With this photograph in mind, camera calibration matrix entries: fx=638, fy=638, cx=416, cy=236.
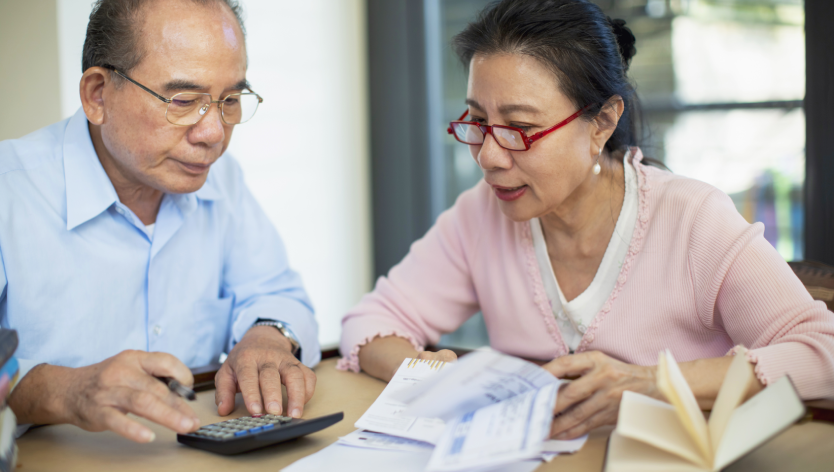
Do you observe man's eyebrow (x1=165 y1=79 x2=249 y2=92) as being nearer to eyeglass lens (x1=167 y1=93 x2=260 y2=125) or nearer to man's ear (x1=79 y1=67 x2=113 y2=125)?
eyeglass lens (x1=167 y1=93 x2=260 y2=125)

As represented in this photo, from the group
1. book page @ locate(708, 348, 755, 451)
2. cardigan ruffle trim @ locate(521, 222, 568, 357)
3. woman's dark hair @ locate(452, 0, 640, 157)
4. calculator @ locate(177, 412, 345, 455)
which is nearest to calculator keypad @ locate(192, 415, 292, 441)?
calculator @ locate(177, 412, 345, 455)

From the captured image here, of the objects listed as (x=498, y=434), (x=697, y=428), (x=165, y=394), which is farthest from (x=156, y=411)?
(x=697, y=428)

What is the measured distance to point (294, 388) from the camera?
106cm

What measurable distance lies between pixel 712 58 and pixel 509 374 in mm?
2119

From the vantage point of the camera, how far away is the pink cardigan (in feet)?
3.43

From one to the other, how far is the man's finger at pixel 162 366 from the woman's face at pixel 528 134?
0.69 meters

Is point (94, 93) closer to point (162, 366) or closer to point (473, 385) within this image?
point (162, 366)

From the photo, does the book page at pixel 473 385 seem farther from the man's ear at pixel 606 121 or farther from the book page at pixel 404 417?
the man's ear at pixel 606 121

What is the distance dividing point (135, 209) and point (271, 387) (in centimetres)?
63

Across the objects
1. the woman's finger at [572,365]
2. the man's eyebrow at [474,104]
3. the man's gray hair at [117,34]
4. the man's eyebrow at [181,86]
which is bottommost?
the woman's finger at [572,365]

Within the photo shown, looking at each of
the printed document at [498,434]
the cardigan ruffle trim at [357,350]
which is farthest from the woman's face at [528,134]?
the printed document at [498,434]

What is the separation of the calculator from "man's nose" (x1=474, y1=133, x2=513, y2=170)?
592 millimetres

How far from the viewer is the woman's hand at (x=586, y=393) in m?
0.87

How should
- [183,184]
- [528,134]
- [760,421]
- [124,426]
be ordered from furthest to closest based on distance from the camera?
[183,184]
[528,134]
[124,426]
[760,421]
